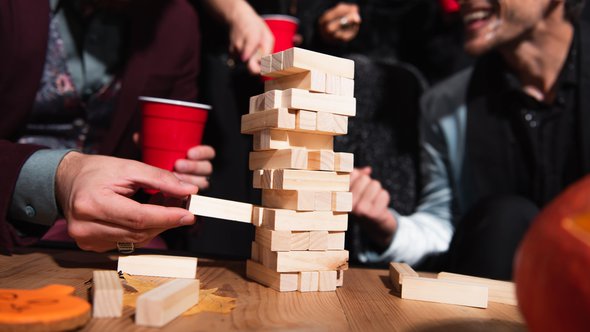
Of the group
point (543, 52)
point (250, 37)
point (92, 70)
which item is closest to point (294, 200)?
point (250, 37)

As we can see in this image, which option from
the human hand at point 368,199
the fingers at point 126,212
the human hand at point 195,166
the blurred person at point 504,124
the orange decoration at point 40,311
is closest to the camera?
the orange decoration at point 40,311

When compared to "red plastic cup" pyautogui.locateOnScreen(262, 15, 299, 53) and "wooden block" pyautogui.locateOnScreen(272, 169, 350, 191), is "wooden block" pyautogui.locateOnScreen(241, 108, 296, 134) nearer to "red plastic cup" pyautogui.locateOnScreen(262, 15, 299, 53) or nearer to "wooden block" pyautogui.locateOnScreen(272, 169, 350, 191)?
"wooden block" pyautogui.locateOnScreen(272, 169, 350, 191)

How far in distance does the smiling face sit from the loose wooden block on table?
1.17 metres

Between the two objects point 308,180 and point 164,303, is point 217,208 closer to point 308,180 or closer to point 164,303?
point 308,180

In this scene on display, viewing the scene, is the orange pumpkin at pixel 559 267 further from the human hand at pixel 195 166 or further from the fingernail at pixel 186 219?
the human hand at pixel 195 166

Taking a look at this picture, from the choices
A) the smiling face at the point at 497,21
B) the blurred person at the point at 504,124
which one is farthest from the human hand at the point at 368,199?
the smiling face at the point at 497,21

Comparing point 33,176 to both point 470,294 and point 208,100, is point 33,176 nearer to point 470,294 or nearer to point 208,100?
point 470,294

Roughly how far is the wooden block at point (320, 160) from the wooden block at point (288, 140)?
4 cm

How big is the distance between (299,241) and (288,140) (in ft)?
0.67

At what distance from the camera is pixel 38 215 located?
1.25 meters

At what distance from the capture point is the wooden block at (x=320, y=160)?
114 centimetres

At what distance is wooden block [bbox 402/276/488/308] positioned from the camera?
1080mm

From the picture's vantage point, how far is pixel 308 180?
1125 millimetres

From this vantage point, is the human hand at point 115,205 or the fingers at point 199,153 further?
the fingers at point 199,153
